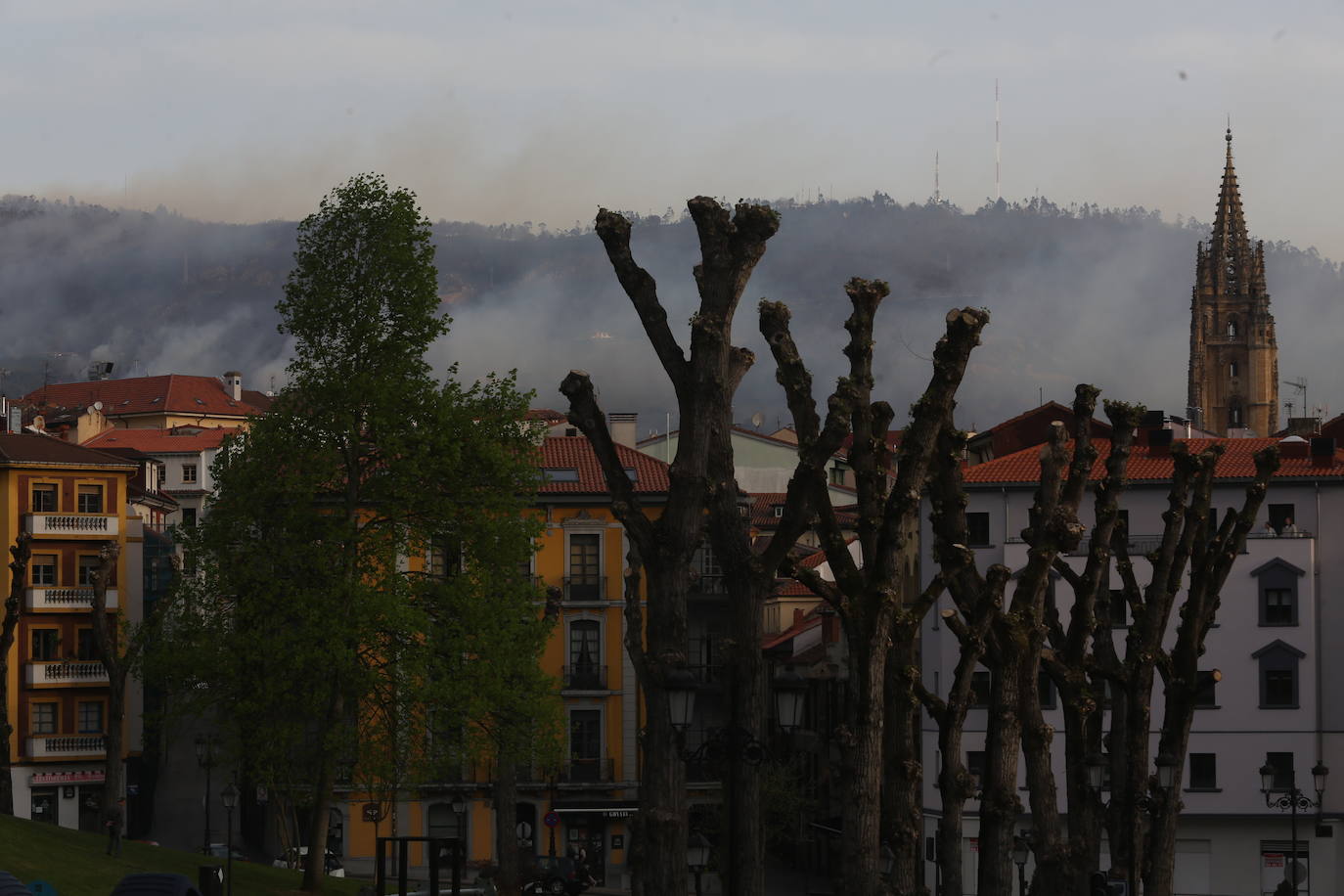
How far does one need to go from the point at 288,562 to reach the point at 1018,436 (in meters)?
46.6

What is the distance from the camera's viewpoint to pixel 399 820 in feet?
255

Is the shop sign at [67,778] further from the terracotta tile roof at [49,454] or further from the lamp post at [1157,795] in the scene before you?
the lamp post at [1157,795]

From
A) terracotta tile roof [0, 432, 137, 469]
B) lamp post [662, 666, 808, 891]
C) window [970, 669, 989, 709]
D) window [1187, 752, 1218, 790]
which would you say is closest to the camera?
lamp post [662, 666, 808, 891]

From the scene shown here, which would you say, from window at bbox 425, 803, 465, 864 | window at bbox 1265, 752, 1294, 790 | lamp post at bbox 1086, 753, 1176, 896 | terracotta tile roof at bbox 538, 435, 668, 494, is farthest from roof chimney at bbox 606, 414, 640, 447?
lamp post at bbox 1086, 753, 1176, 896

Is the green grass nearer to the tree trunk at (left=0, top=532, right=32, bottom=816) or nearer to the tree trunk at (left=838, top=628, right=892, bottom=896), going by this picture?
the tree trunk at (left=0, top=532, right=32, bottom=816)

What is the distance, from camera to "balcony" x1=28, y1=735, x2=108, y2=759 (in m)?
79.7

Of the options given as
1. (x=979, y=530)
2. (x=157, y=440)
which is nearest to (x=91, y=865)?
(x=979, y=530)

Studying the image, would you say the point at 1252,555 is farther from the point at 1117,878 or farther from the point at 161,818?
the point at 161,818

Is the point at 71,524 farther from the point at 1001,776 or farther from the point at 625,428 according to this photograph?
the point at 1001,776

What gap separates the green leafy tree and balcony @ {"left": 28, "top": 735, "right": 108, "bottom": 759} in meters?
30.4

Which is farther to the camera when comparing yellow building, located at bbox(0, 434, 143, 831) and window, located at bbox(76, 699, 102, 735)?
window, located at bbox(76, 699, 102, 735)

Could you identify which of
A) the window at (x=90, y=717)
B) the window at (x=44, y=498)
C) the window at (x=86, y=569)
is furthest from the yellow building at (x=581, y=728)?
the window at (x=44, y=498)

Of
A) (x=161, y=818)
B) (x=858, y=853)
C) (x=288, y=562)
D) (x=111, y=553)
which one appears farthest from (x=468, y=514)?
(x=161, y=818)

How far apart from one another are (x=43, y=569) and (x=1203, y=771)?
152 ft
